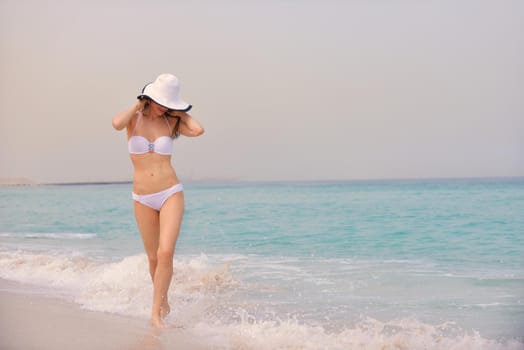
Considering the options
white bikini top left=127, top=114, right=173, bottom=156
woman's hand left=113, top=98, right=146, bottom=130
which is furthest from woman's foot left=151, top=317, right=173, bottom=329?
woman's hand left=113, top=98, right=146, bottom=130

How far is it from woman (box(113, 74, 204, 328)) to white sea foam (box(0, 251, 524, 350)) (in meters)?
0.39

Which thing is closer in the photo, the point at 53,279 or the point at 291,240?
the point at 53,279

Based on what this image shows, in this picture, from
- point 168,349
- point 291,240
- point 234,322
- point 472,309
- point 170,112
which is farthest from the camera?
point 291,240

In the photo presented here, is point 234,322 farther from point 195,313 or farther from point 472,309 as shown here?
point 472,309

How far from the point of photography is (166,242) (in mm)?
2930

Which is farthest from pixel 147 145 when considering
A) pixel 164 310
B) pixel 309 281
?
pixel 309 281

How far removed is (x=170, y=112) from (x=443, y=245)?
17.1 feet

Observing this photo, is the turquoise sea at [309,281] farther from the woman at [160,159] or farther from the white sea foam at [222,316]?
the woman at [160,159]

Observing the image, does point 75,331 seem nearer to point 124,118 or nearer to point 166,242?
point 166,242

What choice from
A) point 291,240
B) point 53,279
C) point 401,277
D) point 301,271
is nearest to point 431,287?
point 401,277

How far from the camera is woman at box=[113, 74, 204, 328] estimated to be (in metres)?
→ 2.93

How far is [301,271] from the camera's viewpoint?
5.48 m

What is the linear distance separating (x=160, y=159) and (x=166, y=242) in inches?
16.0

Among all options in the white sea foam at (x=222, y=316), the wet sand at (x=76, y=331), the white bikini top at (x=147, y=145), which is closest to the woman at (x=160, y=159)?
the white bikini top at (x=147, y=145)
